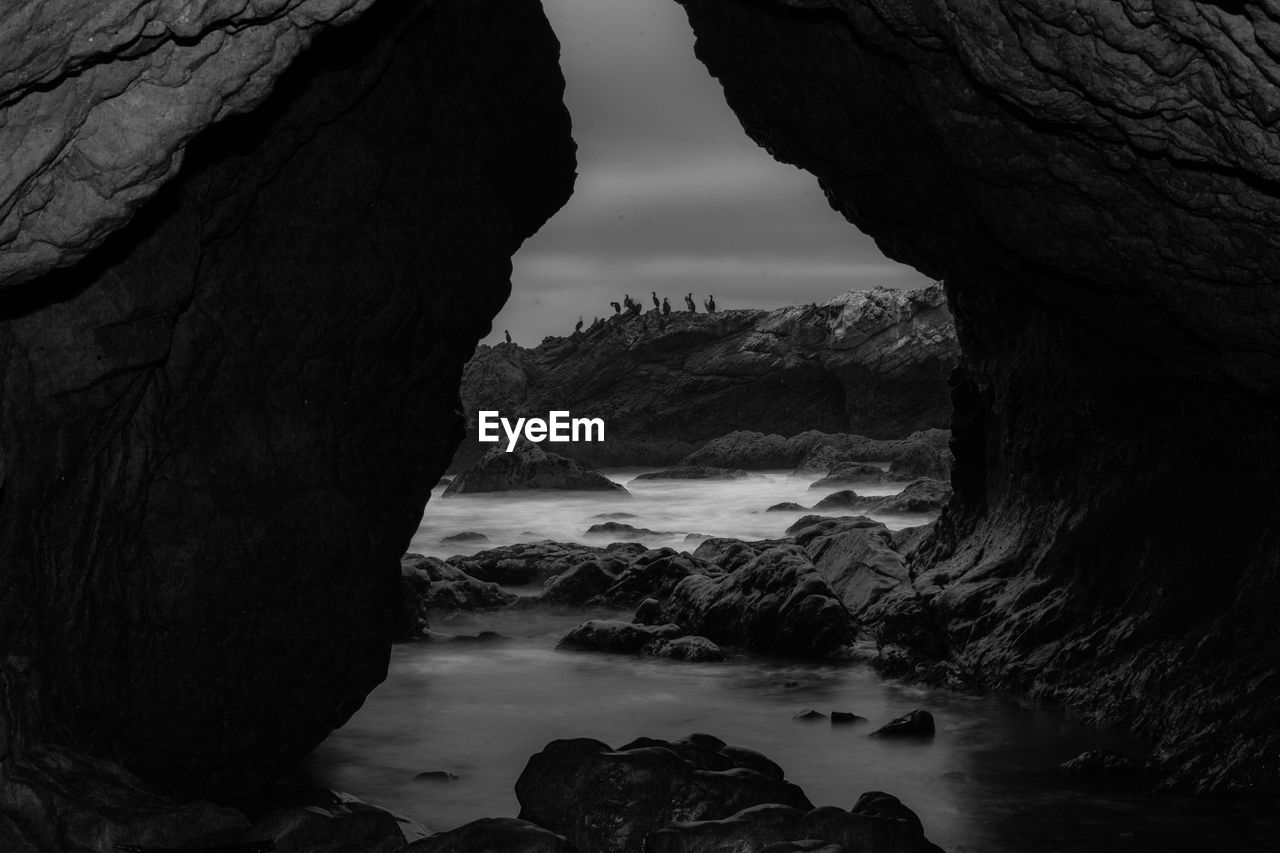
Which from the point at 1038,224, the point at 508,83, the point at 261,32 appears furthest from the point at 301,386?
the point at 1038,224

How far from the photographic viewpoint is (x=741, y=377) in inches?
1410

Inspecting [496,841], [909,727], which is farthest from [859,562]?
[496,841]

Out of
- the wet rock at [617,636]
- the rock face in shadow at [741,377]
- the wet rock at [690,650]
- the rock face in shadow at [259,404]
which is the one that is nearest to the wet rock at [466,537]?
the wet rock at [617,636]

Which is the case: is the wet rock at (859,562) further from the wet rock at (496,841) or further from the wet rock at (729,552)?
the wet rock at (496,841)

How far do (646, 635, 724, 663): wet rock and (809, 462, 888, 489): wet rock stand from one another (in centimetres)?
1594

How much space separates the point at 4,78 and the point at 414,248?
12.3 ft

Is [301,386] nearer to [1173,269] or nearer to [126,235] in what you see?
[126,235]

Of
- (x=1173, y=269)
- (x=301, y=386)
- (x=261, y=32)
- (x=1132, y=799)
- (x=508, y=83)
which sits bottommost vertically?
(x=1132, y=799)

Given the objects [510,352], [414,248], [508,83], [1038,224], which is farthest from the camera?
[510,352]

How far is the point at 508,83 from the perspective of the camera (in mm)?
7281

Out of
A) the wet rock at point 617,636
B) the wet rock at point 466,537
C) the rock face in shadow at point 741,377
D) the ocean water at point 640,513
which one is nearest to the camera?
the wet rock at point 617,636

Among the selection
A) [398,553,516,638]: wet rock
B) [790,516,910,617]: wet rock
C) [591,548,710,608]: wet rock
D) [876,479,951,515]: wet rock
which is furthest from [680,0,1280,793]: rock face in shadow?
[876,479,951,515]: wet rock

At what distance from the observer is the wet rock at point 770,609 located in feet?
32.8

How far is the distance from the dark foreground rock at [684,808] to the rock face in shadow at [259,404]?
4.87ft
